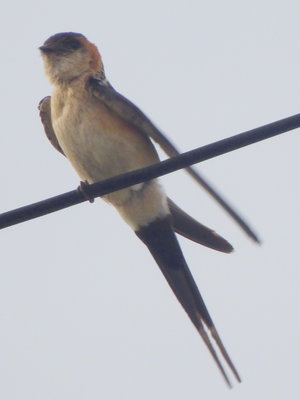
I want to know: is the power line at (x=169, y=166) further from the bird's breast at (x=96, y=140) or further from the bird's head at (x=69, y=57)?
Result: the bird's head at (x=69, y=57)

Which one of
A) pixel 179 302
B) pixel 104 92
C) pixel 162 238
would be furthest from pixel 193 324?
pixel 104 92

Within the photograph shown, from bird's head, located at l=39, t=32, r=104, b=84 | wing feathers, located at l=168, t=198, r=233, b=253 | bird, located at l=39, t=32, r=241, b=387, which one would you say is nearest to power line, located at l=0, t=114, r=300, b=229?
bird, located at l=39, t=32, r=241, b=387

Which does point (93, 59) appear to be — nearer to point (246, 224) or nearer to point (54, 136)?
point (54, 136)

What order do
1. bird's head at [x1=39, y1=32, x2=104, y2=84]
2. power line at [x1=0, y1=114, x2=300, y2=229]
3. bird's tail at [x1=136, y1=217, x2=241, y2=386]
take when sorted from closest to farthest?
power line at [x1=0, y1=114, x2=300, y2=229]
bird's tail at [x1=136, y1=217, x2=241, y2=386]
bird's head at [x1=39, y1=32, x2=104, y2=84]

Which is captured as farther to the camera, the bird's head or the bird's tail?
the bird's head

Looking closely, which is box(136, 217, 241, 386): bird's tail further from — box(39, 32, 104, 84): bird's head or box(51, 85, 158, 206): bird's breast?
box(39, 32, 104, 84): bird's head

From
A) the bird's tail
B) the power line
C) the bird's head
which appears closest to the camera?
the power line
